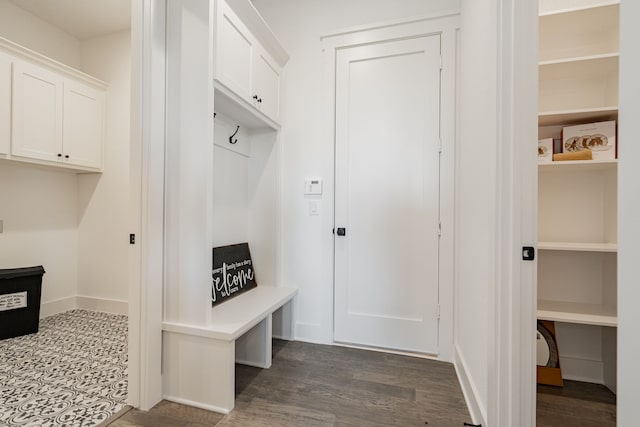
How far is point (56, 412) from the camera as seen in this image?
1528 millimetres

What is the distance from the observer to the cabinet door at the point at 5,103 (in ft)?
7.86

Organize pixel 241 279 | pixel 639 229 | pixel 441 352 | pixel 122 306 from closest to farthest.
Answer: pixel 639 229 < pixel 441 352 < pixel 241 279 < pixel 122 306

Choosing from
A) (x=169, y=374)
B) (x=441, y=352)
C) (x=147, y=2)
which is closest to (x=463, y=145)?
(x=441, y=352)

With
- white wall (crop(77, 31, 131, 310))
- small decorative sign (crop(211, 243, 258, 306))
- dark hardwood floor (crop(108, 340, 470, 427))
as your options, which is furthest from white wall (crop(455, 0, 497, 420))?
white wall (crop(77, 31, 131, 310))

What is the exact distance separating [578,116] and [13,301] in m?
4.44

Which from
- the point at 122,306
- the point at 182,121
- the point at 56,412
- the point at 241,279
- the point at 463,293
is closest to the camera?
the point at 56,412

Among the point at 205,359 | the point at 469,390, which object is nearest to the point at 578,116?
the point at 469,390

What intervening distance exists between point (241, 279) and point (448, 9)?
260 cm

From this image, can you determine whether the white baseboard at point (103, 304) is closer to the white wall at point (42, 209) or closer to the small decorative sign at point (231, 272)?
the white wall at point (42, 209)

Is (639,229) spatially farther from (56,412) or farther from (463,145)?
(56,412)

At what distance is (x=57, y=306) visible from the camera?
304 cm

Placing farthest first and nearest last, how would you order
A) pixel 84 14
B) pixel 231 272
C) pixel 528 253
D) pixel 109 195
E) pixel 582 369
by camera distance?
pixel 109 195 < pixel 84 14 < pixel 231 272 < pixel 582 369 < pixel 528 253

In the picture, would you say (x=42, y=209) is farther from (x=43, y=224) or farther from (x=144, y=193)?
(x=144, y=193)

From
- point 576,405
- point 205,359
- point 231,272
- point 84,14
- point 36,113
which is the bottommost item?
point 576,405
